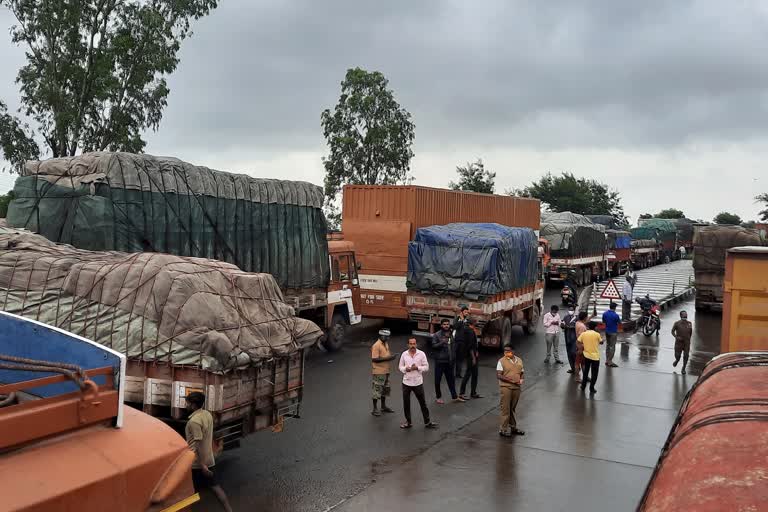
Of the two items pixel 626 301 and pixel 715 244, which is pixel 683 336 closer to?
pixel 626 301

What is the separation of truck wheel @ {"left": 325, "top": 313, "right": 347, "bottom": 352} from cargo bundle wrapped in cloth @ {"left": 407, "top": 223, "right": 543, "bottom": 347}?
1707 millimetres

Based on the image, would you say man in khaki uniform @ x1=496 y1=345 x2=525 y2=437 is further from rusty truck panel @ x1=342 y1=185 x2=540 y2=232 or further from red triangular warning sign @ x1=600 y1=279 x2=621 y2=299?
red triangular warning sign @ x1=600 y1=279 x2=621 y2=299

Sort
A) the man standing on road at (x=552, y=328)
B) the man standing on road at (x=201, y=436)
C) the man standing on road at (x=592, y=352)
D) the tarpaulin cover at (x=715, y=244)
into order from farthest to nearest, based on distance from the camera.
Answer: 1. the tarpaulin cover at (x=715, y=244)
2. the man standing on road at (x=552, y=328)
3. the man standing on road at (x=592, y=352)
4. the man standing on road at (x=201, y=436)

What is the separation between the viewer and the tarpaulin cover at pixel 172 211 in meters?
11.0

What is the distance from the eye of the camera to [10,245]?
343 inches

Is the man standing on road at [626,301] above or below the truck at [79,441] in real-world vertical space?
below

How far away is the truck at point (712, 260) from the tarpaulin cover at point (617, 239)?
468 inches

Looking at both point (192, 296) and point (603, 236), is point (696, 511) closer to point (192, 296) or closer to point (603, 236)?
point (192, 296)

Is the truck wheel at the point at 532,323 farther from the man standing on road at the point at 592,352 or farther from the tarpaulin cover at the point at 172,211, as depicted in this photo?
the tarpaulin cover at the point at 172,211

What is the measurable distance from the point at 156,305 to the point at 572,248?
84.8 feet

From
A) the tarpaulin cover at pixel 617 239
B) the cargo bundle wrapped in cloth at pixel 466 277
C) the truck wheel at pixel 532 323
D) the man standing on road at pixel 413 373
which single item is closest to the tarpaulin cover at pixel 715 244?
the truck wheel at pixel 532 323

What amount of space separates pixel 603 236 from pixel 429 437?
1109 inches

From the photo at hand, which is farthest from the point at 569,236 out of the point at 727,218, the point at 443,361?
the point at 727,218

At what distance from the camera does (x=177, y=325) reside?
7.38m
